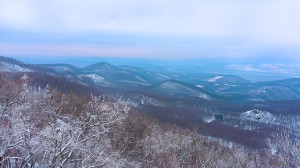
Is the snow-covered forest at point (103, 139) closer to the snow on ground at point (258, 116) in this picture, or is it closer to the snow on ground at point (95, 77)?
the snow on ground at point (258, 116)

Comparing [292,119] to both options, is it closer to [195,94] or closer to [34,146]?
[195,94]

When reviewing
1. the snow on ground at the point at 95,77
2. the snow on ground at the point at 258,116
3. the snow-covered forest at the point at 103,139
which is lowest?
the snow on ground at the point at 258,116

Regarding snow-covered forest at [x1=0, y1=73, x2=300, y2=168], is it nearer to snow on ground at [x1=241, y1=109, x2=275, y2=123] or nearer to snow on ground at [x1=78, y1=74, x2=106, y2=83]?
snow on ground at [x1=241, y1=109, x2=275, y2=123]

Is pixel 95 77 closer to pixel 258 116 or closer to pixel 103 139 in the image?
pixel 258 116

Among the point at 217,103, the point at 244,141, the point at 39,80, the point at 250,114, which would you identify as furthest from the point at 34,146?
the point at 217,103

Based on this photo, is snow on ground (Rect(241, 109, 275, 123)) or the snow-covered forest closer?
the snow-covered forest

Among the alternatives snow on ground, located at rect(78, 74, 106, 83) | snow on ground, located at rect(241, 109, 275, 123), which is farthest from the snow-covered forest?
snow on ground, located at rect(78, 74, 106, 83)

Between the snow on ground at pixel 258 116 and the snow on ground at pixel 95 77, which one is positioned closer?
the snow on ground at pixel 258 116

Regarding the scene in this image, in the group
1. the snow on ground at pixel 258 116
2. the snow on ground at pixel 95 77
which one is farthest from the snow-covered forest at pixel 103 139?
the snow on ground at pixel 95 77

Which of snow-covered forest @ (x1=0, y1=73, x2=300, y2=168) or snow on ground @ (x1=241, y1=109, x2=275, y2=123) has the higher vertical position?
snow-covered forest @ (x1=0, y1=73, x2=300, y2=168)

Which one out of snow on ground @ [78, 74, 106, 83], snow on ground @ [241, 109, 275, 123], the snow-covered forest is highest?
the snow-covered forest

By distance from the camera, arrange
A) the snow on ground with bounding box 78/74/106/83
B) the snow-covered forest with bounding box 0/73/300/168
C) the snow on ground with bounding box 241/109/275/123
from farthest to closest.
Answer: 1. the snow on ground with bounding box 78/74/106/83
2. the snow on ground with bounding box 241/109/275/123
3. the snow-covered forest with bounding box 0/73/300/168
